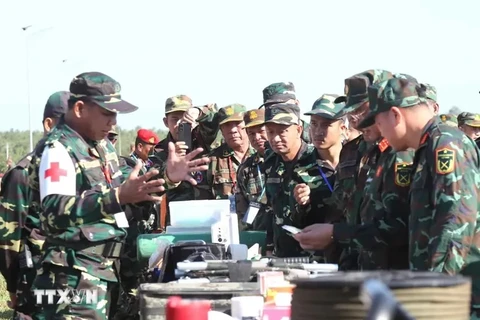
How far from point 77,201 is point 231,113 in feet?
15.2

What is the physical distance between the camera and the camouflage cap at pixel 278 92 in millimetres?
9203

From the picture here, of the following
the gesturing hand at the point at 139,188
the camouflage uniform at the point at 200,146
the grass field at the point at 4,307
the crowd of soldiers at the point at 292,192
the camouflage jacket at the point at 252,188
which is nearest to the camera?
the crowd of soldiers at the point at 292,192

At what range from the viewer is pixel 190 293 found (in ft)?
15.4

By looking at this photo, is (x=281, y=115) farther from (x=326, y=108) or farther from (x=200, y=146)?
A: (x=200, y=146)

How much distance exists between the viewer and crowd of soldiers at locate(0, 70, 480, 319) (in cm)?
482

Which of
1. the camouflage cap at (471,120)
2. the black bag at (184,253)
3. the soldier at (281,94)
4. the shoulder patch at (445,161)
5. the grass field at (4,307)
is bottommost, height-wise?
the grass field at (4,307)

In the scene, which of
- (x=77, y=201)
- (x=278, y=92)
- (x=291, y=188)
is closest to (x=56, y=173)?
(x=77, y=201)

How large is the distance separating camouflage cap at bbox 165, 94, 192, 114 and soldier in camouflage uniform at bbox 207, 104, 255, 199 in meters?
1.04

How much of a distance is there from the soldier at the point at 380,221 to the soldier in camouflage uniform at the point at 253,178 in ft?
7.09

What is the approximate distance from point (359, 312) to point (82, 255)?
306cm

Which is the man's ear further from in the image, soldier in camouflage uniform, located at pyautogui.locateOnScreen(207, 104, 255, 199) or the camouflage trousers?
soldier in camouflage uniform, located at pyautogui.locateOnScreen(207, 104, 255, 199)

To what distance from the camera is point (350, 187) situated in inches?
253

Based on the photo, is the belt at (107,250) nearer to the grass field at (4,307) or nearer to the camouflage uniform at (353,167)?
the camouflage uniform at (353,167)

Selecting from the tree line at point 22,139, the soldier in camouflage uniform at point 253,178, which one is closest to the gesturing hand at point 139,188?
the soldier in camouflage uniform at point 253,178
